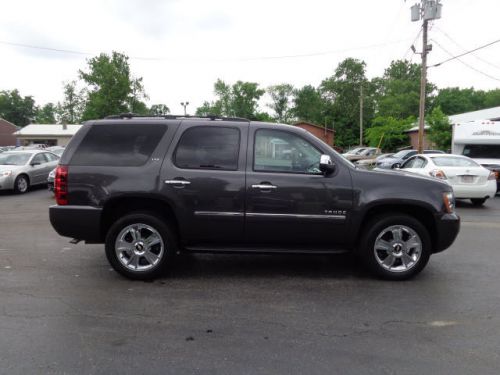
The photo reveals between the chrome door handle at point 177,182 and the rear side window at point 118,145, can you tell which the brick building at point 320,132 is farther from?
the chrome door handle at point 177,182

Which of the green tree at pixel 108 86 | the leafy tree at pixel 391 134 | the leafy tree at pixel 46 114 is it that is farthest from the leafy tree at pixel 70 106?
the leafy tree at pixel 391 134

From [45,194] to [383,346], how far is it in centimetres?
1342

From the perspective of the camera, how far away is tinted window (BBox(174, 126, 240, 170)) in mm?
5000

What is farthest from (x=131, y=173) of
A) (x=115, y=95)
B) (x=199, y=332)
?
(x=115, y=95)

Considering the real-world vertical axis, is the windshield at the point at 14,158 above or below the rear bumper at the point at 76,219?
above

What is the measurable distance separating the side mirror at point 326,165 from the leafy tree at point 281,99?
319ft

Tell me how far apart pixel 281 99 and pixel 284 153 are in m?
98.8

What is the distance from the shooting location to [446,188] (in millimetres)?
5117

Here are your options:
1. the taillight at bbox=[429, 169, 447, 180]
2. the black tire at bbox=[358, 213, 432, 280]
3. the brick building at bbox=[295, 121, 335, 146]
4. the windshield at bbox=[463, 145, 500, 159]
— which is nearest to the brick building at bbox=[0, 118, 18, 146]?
the brick building at bbox=[295, 121, 335, 146]

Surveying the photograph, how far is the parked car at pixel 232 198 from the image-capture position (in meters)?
4.91

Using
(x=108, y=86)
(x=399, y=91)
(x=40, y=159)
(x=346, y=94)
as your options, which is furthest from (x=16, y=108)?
(x=40, y=159)

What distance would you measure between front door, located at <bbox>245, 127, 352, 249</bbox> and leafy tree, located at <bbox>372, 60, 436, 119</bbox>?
2349 inches

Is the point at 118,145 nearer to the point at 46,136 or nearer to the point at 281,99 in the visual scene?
the point at 46,136

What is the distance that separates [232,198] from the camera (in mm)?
4914
